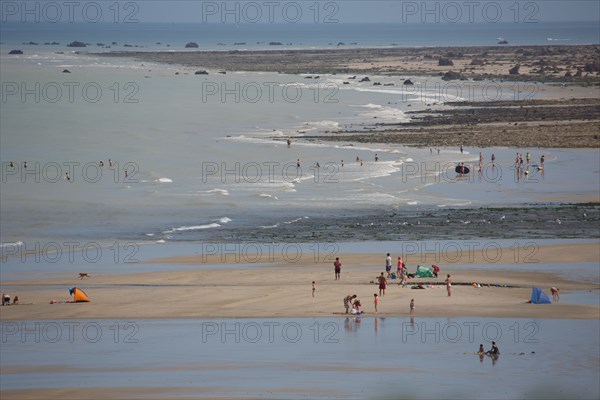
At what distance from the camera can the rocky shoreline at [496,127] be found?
65.4 m

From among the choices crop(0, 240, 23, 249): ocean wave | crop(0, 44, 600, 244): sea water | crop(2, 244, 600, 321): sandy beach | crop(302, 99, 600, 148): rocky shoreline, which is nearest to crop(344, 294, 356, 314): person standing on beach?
crop(2, 244, 600, 321): sandy beach

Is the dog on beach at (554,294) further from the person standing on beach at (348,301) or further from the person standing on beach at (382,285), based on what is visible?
the person standing on beach at (348,301)

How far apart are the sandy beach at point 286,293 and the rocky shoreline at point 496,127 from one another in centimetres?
2971

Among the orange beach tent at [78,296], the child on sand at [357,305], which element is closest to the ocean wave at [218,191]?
the orange beach tent at [78,296]

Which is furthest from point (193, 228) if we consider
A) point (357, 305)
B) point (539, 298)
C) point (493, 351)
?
point (493, 351)

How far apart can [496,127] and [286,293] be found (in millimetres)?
42822

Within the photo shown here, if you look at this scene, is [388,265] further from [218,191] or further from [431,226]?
[218,191]

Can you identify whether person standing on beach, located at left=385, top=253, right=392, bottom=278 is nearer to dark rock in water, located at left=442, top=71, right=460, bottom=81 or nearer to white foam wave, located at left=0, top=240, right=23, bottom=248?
white foam wave, located at left=0, top=240, right=23, bottom=248

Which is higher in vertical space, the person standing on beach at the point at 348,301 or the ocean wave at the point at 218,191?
the ocean wave at the point at 218,191

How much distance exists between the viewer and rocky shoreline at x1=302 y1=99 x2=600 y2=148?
65.4m

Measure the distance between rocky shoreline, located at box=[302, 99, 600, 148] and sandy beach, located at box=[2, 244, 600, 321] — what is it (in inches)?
1170

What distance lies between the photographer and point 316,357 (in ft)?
83.1

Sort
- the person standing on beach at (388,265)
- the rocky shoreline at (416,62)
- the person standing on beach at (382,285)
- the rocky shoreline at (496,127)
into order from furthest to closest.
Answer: the rocky shoreline at (416,62) → the rocky shoreline at (496,127) → the person standing on beach at (388,265) → the person standing on beach at (382,285)

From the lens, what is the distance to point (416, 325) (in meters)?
28.1
